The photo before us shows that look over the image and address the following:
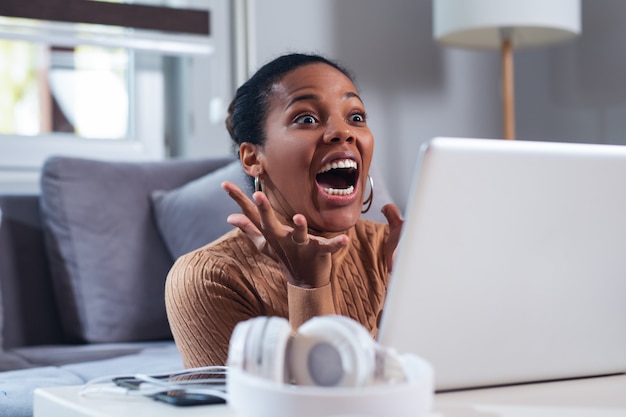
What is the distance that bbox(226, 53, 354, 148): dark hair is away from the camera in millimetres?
1343

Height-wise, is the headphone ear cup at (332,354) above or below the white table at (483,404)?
above

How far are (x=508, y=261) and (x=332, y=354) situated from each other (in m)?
0.18

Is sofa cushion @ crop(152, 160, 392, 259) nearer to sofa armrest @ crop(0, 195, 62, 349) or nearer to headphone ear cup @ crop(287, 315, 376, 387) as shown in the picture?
sofa armrest @ crop(0, 195, 62, 349)

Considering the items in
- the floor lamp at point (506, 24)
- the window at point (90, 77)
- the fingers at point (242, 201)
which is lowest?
the fingers at point (242, 201)

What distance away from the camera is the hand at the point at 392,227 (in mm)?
1212

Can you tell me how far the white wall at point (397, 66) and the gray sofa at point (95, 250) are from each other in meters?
0.89

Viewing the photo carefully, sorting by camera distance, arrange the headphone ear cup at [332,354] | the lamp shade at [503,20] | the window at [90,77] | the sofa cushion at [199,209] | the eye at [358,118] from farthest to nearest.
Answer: the lamp shade at [503,20]
the window at [90,77]
the sofa cushion at [199,209]
the eye at [358,118]
the headphone ear cup at [332,354]

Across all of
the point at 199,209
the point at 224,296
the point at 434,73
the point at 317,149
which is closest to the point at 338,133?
the point at 317,149

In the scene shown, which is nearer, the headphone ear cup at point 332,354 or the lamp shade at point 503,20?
the headphone ear cup at point 332,354

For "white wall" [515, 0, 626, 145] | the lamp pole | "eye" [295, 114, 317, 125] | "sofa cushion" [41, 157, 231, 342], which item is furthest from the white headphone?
"white wall" [515, 0, 626, 145]

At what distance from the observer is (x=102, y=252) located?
2088 millimetres

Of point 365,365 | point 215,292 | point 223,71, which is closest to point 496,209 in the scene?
point 365,365

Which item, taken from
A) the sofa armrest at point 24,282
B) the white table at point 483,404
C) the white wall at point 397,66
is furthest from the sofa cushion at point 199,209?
the white table at point 483,404

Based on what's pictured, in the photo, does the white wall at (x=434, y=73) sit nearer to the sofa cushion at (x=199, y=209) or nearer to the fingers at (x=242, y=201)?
the sofa cushion at (x=199, y=209)
